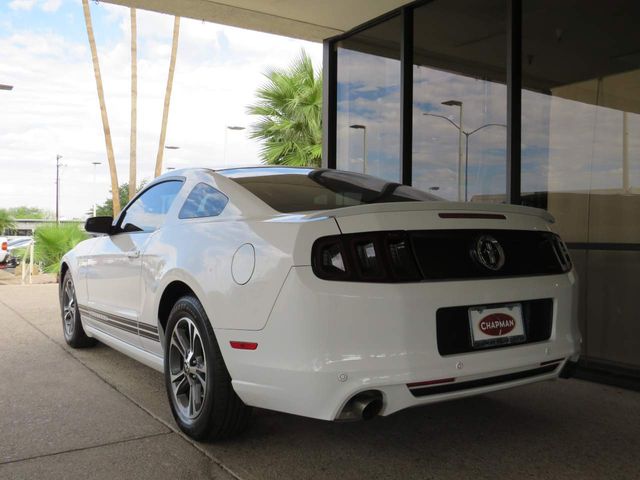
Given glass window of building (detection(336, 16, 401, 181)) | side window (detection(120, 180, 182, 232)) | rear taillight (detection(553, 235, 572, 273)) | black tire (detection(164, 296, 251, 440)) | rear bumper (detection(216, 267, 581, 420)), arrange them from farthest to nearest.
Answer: glass window of building (detection(336, 16, 401, 181))
side window (detection(120, 180, 182, 232))
rear taillight (detection(553, 235, 572, 273))
black tire (detection(164, 296, 251, 440))
rear bumper (detection(216, 267, 581, 420))

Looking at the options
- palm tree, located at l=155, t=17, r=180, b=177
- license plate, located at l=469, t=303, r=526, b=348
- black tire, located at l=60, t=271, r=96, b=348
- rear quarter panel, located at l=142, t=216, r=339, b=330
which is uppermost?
palm tree, located at l=155, t=17, r=180, b=177

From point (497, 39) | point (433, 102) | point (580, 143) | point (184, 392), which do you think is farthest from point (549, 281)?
point (433, 102)

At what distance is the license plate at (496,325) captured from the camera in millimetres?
2770

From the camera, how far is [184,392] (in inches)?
135

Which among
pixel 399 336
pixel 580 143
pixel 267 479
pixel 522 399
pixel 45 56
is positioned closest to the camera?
pixel 399 336

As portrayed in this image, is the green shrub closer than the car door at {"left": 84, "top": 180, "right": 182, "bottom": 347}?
No

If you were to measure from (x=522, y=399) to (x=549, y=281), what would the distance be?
1.41 metres

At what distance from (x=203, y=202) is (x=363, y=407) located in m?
1.60

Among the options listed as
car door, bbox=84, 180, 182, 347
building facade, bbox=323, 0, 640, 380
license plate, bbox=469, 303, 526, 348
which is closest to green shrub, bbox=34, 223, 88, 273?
building facade, bbox=323, 0, 640, 380

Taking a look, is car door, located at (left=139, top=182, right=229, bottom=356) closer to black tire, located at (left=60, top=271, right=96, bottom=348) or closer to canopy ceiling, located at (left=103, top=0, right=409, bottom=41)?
black tire, located at (left=60, top=271, right=96, bottom=348)

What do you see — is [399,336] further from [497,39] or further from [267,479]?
[497,39]

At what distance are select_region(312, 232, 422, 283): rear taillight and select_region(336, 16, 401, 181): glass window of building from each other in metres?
4.63

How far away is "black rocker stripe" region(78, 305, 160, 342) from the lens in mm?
3783

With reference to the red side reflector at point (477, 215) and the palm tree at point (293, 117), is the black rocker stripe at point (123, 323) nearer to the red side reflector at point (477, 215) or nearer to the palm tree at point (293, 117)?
the red side reflector at point (477, 215)
